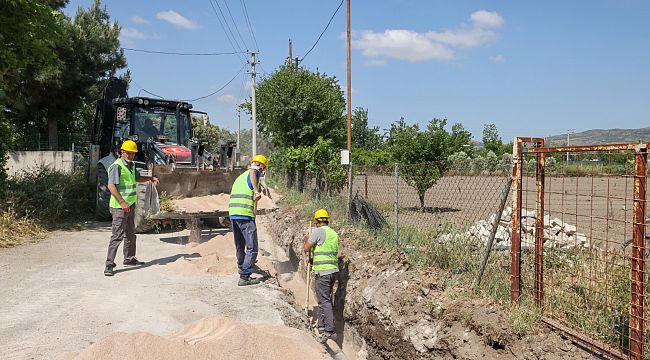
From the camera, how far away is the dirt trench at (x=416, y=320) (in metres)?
4.70

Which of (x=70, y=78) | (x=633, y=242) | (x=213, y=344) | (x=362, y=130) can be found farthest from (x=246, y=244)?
(x=362, y=130)

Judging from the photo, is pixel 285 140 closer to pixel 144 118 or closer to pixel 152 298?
pixel 144 118

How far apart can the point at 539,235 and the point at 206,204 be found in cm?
717

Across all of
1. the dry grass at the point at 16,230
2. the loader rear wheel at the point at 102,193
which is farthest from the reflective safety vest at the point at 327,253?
the loader rear wheel at the point at 102,193

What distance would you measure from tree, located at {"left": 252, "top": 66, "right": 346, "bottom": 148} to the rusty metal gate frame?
1597 centimetres

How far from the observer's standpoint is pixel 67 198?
40.3 ft

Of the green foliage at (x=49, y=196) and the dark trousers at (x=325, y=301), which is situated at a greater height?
the green foliage at (x=49, y=196)

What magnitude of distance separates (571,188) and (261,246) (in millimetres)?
7208

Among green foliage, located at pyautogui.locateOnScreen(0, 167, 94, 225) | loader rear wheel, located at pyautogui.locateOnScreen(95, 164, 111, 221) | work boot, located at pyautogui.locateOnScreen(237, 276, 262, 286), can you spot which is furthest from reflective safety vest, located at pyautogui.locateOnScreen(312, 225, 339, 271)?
green foliage, located at pyautogui.locateOnScreen(0, 167, 94, 225)

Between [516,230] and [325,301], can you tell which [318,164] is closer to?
[325,301]

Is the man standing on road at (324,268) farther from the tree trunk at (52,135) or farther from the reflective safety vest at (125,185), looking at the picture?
the tree trunk at (52,135)

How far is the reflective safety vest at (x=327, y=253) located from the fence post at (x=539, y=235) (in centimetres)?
251

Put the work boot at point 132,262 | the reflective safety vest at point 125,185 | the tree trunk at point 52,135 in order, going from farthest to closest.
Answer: the tree trunk at point 52,135 → the work boot at point 132,262 → the reflective safety vest at point 125,185

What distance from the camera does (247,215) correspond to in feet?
23.2
